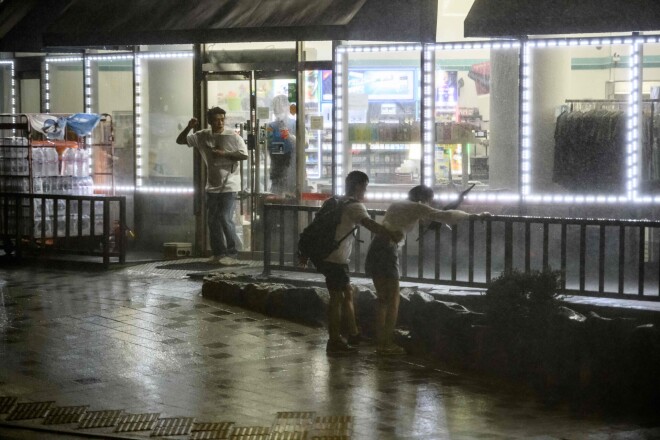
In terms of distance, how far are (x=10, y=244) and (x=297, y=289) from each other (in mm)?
6275

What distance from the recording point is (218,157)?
15.3 m

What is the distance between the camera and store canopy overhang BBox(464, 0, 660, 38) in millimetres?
13352

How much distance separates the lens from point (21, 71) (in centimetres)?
1947

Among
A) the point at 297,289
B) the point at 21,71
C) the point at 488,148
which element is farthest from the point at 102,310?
the point at 21,71

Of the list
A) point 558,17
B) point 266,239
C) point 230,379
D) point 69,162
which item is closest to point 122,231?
point 69,162

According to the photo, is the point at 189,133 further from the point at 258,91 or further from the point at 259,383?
the point at 259,383

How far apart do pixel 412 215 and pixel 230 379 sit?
2.33 metres

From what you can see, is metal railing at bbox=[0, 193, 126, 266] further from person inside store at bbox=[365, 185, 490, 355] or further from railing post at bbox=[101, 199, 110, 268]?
person inside store at bbox=[365, 185, 490, 355]

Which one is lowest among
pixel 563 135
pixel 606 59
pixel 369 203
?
pixel 369 203

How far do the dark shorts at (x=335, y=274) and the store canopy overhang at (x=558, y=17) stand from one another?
15.8ft

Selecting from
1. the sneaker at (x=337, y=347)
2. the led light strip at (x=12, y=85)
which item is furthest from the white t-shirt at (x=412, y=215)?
the led light strip at (x=12, y=85)

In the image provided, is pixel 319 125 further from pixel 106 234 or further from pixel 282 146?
pixel 106 234

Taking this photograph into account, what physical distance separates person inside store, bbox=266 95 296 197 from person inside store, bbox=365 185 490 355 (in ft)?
18.9

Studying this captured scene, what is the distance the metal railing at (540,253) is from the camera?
11211mm
